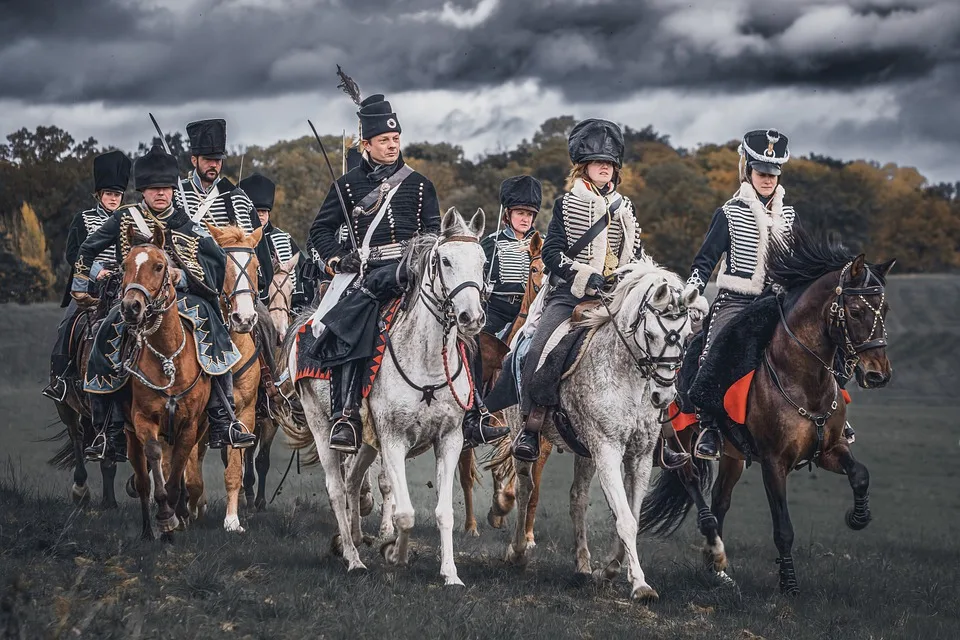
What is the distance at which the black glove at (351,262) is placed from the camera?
11.0m

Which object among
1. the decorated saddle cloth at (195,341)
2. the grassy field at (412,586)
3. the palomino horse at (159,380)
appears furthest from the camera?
the decorated saddle cloth at (195,341)

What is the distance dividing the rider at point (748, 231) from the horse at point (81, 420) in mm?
6048

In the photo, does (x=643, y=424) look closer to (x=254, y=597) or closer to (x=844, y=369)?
(x=844, y=369)

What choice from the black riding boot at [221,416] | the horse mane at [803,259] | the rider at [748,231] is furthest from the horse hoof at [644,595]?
the black riding boot at [221,416]

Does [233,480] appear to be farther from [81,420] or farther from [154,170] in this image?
[154,170]

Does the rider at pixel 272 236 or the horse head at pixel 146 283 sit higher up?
the rider at pixel 272 236

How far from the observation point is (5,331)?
110ft

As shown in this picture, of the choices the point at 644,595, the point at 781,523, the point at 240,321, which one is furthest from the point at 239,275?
the point at 781,523

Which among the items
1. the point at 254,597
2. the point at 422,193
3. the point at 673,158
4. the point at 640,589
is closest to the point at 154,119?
the point at 422,193

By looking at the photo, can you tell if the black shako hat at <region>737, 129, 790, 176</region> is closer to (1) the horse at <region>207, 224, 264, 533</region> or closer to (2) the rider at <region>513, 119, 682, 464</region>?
(2) the rider at <region>513, 119, 682, 464</region>

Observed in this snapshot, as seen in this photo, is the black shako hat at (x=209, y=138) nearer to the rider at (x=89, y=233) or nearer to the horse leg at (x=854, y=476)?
the rider at (x=89, y=233)

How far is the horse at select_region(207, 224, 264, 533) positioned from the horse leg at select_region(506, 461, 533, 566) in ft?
9.93

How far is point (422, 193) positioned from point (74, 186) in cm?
2795

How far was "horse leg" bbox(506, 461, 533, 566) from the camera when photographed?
453 inches
